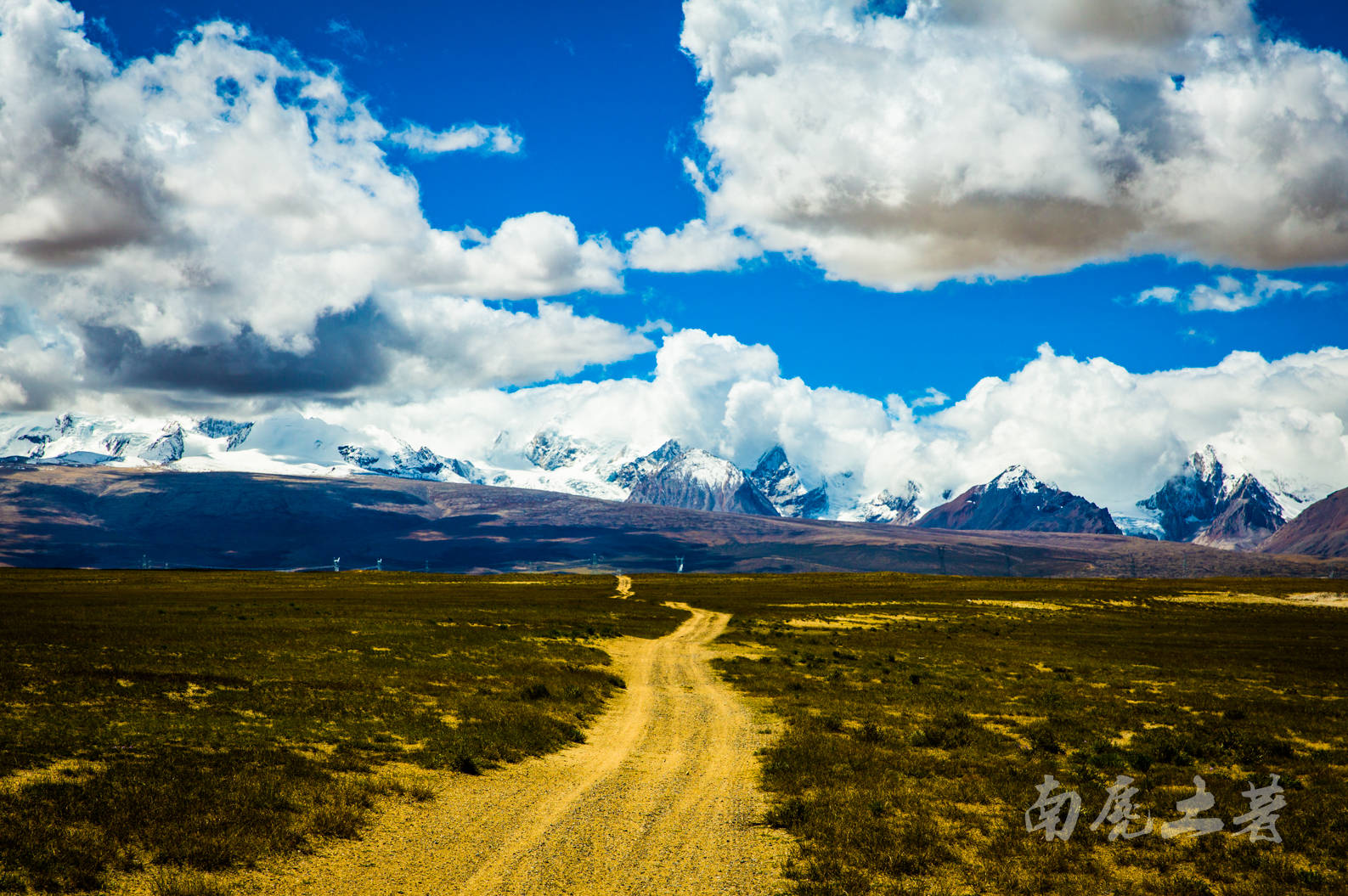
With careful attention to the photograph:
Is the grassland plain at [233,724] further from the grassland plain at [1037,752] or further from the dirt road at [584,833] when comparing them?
the grassland plain at [1037,752]

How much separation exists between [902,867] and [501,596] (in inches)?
4316

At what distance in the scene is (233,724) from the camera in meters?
27.7

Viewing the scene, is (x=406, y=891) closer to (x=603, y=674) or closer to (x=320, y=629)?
(x=603, y=674)

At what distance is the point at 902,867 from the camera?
18.2 meters

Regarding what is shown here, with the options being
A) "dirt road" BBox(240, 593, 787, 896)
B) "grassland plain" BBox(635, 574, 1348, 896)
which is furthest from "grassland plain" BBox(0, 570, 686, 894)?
"grassland plain" BBox(635, 574, 1348, 896)

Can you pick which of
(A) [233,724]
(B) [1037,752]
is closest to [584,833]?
(A) [233,724]

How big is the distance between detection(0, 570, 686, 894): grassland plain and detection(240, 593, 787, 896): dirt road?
4.06 feet

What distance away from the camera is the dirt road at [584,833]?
17250mm

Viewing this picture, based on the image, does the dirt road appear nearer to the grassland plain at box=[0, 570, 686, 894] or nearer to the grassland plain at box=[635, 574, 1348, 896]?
the grassland plain at box=[0, 570, 686, 894]

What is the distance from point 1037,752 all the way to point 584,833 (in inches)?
652

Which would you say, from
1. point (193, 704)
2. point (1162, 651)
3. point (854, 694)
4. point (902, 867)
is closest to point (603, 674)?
point (854, 694)

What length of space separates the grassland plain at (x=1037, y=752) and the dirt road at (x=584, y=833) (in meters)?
1.44

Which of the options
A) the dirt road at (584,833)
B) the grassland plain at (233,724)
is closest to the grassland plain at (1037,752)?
the dirt road at (584,833)

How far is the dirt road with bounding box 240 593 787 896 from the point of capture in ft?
56.6
